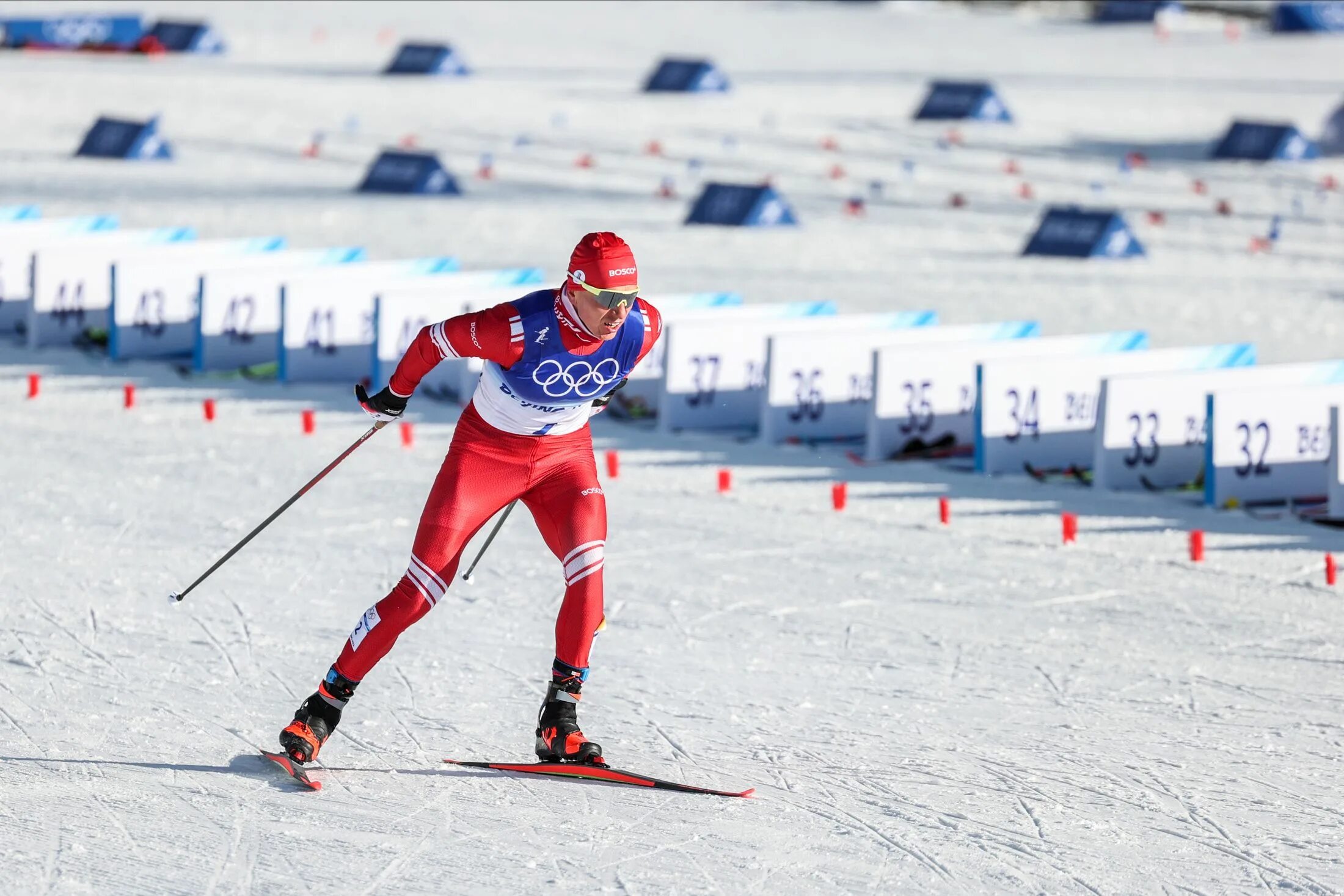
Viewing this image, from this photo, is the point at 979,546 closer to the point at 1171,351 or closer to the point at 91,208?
the point at 1171,351

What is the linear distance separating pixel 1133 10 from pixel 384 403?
42722mm

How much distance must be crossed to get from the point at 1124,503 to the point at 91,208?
13.8 meters

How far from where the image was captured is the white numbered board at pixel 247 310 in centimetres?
1568

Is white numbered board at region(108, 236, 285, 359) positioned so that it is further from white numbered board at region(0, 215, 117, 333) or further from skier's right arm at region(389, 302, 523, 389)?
skier's right arm at region(389, 302, 523, 389)

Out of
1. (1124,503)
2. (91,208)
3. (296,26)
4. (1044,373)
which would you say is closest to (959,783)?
(1124,503)

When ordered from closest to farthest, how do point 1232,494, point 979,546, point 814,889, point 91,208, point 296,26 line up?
1. point 814,889
2. point 979,546
3. point 1232,494
4. point 91,208
5. point 296,26

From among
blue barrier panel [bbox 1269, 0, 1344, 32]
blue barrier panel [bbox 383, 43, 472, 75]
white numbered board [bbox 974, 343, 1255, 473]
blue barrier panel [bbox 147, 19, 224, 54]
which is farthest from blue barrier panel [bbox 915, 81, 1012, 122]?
white numbered board [bbox 974, 343, 1255, 473]

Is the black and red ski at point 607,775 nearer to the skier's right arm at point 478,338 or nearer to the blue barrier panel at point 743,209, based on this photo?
the skier's right arm at point 478,338

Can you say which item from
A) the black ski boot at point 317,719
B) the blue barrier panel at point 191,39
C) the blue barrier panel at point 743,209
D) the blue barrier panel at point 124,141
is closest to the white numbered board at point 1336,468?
the black ski boot at point 317,719

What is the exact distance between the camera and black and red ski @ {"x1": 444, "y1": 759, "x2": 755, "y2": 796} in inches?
281

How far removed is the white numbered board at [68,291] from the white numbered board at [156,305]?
267 millimetres

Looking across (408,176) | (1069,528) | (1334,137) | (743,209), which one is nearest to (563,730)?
(1069,528)

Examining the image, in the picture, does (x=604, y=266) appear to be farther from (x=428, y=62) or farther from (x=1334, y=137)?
(x=428, y=62)

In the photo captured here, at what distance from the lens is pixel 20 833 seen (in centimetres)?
656
